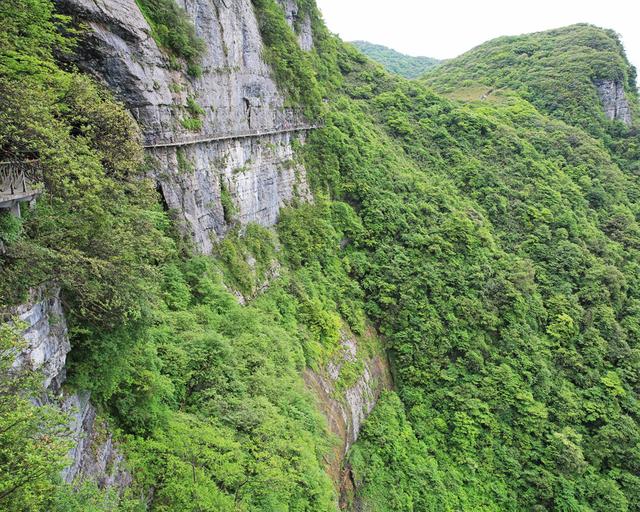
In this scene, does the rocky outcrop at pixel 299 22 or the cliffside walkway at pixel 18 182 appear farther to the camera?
the rocky outcrop at pixel 299 22

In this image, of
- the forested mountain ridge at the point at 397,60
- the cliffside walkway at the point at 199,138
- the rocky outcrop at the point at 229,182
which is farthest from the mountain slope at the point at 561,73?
the cliffside walkway at the point at 199,138

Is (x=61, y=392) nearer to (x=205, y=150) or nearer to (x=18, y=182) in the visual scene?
(x=18, y=182)

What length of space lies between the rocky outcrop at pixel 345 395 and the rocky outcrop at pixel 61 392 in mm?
12615

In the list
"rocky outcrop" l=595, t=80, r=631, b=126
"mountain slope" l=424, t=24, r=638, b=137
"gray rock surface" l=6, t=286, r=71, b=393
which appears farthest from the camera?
"rocky outcrop" l=595, t=80, r=631, b=126

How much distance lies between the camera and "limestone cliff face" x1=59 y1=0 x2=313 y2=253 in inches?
659

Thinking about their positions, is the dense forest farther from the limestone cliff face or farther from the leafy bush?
the limestone cliff face

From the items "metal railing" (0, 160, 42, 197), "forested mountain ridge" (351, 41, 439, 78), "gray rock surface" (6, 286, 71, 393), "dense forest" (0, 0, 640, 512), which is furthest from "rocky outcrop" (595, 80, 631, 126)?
"gray rock surface" (6, 286, 71, 393)

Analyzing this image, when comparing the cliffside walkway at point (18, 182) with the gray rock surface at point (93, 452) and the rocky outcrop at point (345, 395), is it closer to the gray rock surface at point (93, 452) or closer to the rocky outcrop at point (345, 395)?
the gray rock surface at point (93, 452)

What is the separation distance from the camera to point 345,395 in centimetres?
2542

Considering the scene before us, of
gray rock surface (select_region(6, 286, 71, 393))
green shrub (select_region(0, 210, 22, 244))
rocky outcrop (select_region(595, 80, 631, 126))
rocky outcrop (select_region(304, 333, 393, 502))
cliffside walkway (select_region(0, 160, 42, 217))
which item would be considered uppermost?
rocky outcrop (select_region(595, 80, 631, 126))

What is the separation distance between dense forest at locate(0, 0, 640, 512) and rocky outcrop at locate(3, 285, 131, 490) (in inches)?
15.5

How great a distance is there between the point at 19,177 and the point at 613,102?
257 feet

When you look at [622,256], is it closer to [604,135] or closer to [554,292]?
[554,292]

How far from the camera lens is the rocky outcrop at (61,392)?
27.5 ft
